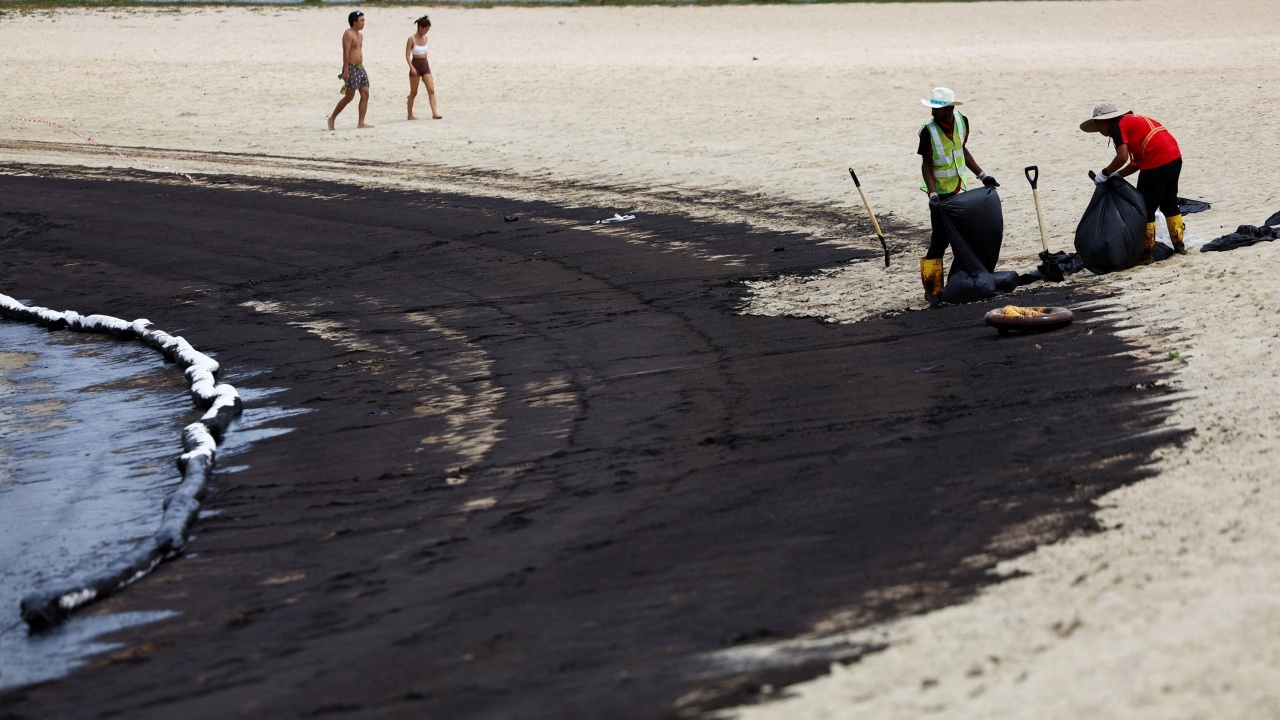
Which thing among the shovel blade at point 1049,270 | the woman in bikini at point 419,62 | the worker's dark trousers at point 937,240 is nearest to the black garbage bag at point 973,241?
the worker's dark trousers at point 937,240

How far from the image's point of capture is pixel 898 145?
18.1 meters

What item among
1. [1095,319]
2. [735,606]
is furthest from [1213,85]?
[735,606]

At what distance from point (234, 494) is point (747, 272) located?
5.76 m

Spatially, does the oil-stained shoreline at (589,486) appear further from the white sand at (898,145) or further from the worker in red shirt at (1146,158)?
the worker in red shirt at (1146,158)

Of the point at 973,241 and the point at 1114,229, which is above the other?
the point at 1114,229

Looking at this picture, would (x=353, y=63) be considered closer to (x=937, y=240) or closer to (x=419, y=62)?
(x=419, y=62)

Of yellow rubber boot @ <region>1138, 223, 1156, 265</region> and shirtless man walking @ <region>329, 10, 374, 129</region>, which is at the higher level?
shirtless man walking @ <region>329, 10, 374, 129</region>

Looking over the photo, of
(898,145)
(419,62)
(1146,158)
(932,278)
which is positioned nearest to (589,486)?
(932,278)

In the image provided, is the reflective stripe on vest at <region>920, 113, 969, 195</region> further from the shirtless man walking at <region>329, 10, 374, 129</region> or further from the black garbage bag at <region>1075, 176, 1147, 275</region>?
the shirtless man walking at <region>329, 10, 374, 129</region>

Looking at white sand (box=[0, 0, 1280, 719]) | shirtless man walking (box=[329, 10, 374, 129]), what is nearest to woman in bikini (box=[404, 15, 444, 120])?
white sand (box=[0, 0, 1280, 719])

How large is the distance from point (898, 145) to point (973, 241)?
316 inches

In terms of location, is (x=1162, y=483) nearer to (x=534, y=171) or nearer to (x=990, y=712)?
(x=990, y=712)

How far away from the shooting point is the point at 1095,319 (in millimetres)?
9438

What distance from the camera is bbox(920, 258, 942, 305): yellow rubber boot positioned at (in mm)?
10453
